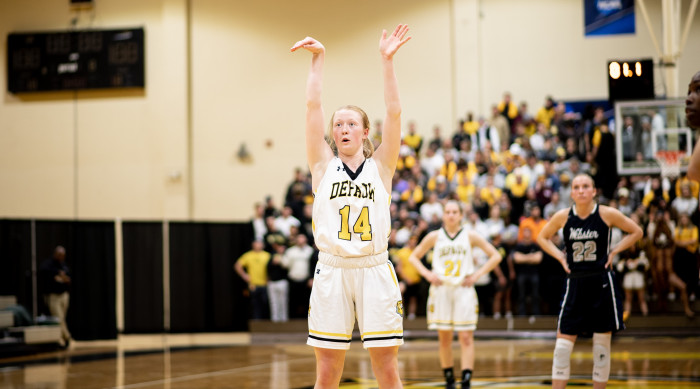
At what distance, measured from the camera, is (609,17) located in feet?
60.0

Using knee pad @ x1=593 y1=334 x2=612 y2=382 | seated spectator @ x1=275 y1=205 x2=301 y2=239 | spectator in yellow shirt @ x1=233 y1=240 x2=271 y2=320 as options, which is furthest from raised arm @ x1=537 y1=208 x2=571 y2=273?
seated spectator @ x1=275 y1=205 x2=301 y2=239

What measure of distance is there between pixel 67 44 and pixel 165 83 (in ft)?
9.55

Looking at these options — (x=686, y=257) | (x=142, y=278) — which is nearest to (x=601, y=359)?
(x=686, y=257)

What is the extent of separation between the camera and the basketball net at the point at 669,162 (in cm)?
1338

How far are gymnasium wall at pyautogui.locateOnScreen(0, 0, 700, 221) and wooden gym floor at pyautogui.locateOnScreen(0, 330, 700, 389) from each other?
7309 millimetres

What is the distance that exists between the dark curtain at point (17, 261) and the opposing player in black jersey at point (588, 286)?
39.8 feet

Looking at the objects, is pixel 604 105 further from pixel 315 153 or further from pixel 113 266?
pixel 315 153

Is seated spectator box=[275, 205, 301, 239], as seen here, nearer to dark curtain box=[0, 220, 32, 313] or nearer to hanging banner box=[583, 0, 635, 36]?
dark curtain box=[0, 220, 32, 313]

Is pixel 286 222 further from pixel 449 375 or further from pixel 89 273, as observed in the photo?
pixel 449 375

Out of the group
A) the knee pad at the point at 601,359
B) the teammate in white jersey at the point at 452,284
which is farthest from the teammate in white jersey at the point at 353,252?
the teammate in white jersey at the point at 452,284

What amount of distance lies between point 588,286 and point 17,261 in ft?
41.6

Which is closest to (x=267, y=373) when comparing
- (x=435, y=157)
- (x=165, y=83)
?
(x=435, y=157)

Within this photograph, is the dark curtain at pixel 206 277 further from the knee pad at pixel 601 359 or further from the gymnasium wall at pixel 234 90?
the knee pad at pixel 601 359

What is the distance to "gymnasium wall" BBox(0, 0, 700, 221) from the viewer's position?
23.5 meters
